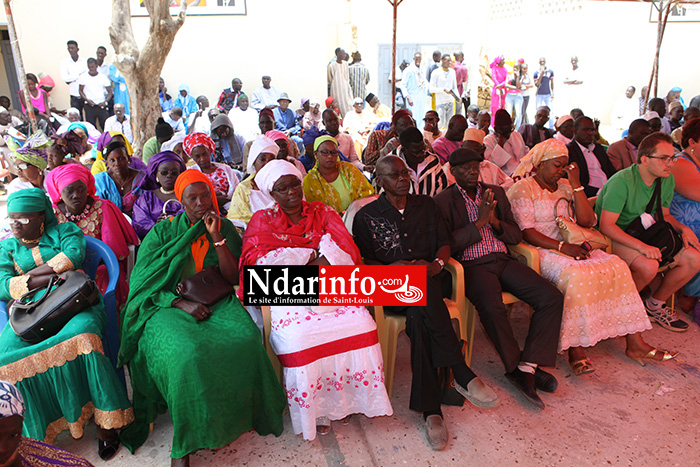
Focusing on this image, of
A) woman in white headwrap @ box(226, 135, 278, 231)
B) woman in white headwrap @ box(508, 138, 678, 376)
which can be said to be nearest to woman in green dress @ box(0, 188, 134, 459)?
woman in white headwrap @ box(226, 135, 278, 231)

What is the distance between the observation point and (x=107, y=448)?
2463 mm

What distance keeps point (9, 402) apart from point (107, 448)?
1.36 meters

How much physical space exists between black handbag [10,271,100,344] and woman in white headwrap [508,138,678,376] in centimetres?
275

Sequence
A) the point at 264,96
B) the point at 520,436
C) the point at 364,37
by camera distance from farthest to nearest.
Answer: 1. the point at 364,37
2. the point at 264,96
3. the point at 520,436

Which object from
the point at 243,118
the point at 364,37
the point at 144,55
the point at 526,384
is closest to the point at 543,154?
the point at 526,384

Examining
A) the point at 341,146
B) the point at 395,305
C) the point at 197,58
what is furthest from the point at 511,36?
the point at 395,305

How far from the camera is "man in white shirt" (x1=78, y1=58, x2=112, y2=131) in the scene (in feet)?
34.8

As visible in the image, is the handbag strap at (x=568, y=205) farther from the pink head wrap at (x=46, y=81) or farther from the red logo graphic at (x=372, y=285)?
the pink head wrap at (x=46, y=81)

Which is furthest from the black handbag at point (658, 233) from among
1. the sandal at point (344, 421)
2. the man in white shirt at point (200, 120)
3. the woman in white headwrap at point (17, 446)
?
the man in white shirt at point (200, 120)

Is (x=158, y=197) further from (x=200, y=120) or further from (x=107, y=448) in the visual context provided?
(x=200, y=120)

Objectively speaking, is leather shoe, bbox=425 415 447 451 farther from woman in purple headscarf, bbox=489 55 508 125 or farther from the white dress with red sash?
woman in purple headscarf, bbox=489 55 508 125

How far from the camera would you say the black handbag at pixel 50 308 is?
2.35m

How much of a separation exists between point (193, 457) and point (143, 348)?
608 millimetres

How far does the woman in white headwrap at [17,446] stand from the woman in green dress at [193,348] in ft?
A: 2.82
